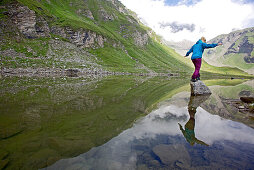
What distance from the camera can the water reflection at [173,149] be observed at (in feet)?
12.7

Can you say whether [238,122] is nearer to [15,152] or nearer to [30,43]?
[15,152]

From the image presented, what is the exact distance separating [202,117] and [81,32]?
104 metres

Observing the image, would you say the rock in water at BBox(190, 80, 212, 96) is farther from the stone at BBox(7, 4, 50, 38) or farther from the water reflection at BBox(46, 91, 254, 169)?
the stone at BBox(7, 4, 50, 38)

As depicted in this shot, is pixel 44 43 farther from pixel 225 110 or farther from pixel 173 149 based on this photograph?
pixel 173 149

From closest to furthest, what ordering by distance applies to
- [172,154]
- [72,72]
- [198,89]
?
1. [172,154]
2. [198,89]
3. [72,72]

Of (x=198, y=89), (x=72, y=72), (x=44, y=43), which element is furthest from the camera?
(x=44, y=43)

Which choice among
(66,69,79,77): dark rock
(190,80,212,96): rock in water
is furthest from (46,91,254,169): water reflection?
(66,69,79,77): dark rock

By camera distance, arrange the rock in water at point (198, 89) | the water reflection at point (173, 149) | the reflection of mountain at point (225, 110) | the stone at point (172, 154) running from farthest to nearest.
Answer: the rock in water at point (198, 89), the reflection of mountain at point (225, 110), the stone at point (172, 154), the water reflection at point (173, 149)

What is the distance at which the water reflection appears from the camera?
3.87 metres

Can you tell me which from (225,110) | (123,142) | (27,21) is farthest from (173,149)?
(27,21)

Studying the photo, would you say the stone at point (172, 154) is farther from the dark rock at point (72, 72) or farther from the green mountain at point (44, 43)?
the dark rock at point (72, 72)

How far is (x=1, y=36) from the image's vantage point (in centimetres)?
5378

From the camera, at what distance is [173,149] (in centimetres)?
459

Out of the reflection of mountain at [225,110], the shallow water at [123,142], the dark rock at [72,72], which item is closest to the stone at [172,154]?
the shallow water at [123,142]
